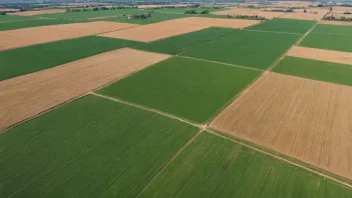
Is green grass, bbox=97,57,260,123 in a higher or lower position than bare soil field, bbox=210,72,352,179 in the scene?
higher

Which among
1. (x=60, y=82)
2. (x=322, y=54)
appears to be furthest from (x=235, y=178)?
(x=322, y=54)

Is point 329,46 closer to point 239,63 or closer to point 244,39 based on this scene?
point 244,39

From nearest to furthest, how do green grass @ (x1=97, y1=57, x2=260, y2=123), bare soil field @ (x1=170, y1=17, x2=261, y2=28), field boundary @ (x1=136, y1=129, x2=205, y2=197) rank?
field boundary @ (x1=136, y1=129, x2=205, y2=197), green grass @ (x1=97, y1=57, x2=260, y2=123), bare soil field @ (x1=170, y1=17, x2=261, y2=28)

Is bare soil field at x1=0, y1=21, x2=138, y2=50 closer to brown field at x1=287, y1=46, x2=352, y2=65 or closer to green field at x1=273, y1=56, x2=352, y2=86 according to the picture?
green field at x1=273, y1=56, x2=352, y2=86

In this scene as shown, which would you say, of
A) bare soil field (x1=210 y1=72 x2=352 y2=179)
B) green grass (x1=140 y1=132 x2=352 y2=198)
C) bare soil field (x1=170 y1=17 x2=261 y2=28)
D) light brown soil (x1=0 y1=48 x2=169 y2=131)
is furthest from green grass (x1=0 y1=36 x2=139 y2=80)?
bare soil field (x1=170 y1=17 x2=261 y2=28)

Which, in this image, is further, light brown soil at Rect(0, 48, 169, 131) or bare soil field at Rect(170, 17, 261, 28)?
bare soil field at Rect(170, 17, 261, 28)

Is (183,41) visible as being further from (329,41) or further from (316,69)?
(329,41)
